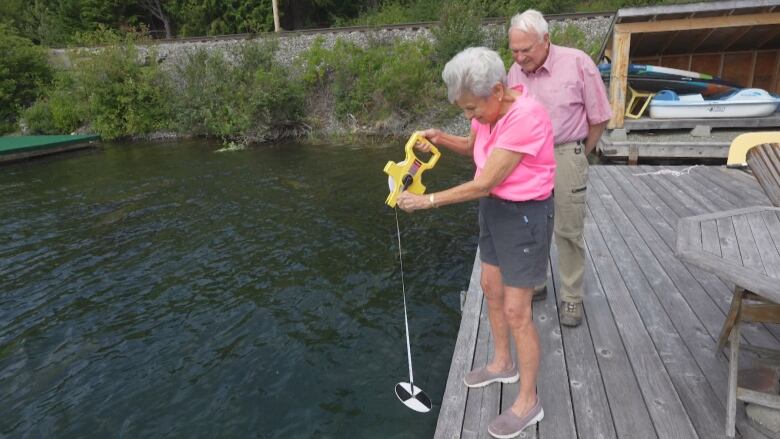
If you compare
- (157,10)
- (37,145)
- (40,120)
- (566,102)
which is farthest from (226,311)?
(157,10)

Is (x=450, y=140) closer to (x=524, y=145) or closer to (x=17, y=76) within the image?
(x=524, y=145)

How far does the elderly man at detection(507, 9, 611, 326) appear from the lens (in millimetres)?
2807

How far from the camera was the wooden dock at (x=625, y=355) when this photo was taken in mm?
2322

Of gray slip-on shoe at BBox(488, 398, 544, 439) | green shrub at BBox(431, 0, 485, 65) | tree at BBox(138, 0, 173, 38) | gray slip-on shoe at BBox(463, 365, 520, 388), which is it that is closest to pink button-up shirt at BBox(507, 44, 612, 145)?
gray slip-on shoe at BBox(463, 365, 520, 388)

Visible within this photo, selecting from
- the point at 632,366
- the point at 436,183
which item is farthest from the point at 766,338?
the point at 436,183

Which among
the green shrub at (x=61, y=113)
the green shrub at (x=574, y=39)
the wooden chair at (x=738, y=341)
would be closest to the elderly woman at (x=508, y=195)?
the wooden chair at (x=738, y=341)

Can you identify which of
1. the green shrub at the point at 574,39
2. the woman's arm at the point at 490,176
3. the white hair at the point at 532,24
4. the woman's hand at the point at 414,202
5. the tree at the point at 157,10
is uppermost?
the tree at the point at 157,10

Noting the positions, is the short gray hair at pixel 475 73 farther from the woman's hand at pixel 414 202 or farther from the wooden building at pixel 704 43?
the wooden building at pixel 704 43

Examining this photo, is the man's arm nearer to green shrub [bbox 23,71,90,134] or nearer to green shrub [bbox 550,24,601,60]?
green shrub [bbox 550,24,601,60]

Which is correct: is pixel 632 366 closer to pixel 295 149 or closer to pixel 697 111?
pixel 697 111

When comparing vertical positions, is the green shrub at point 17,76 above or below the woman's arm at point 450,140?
above

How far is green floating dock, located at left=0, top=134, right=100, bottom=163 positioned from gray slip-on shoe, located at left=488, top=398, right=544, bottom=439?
17.6 m

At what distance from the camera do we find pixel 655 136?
9.34 metres

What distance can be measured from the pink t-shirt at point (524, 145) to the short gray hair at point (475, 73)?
163 millimetres
